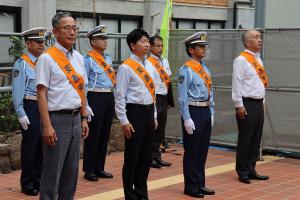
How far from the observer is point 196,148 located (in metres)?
6.64

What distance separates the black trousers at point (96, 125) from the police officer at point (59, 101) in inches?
87.6

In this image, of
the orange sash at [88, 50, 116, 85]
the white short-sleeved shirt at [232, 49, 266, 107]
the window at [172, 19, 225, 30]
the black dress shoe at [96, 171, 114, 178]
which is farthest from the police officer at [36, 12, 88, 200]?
the window at [172, 19, 225, 30]

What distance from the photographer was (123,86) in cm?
586

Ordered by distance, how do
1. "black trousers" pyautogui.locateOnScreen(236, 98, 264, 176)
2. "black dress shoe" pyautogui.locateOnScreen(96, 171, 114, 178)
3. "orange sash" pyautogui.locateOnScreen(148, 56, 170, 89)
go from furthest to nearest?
"orange sash" pyautogui.locateOnScreen(148, 56, 170, 89)
"black dress shoe" pyautogui.locateOnScreen(96, 171, 114, 178)
"black trousers" pyautogui.locateOnScreen(236, 98, 264, 176)

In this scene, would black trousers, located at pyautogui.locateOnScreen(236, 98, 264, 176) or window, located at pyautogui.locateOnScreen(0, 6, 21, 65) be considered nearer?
black trousers, located at pyautogui.locateOnScreen(236, 98, 264, 176)

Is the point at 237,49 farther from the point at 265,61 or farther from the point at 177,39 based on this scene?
the point at 177,39

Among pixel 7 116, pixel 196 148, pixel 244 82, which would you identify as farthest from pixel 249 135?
pixel 7 116

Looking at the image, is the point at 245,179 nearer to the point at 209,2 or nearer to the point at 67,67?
the point at 67,67

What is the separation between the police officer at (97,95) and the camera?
24.2ft

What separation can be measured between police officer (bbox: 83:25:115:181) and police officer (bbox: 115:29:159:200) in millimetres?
1485

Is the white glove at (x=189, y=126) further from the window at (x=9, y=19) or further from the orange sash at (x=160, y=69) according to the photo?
the window at (x=9, y=19)

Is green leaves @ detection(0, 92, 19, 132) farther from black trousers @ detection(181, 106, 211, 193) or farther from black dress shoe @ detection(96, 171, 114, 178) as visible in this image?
black trousers @ detection(181, 106, 211, 193)

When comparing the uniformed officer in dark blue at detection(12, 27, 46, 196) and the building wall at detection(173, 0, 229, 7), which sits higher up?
the building wall at detection(173, 0, 229, 7)

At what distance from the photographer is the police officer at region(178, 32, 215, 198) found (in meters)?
6.52
